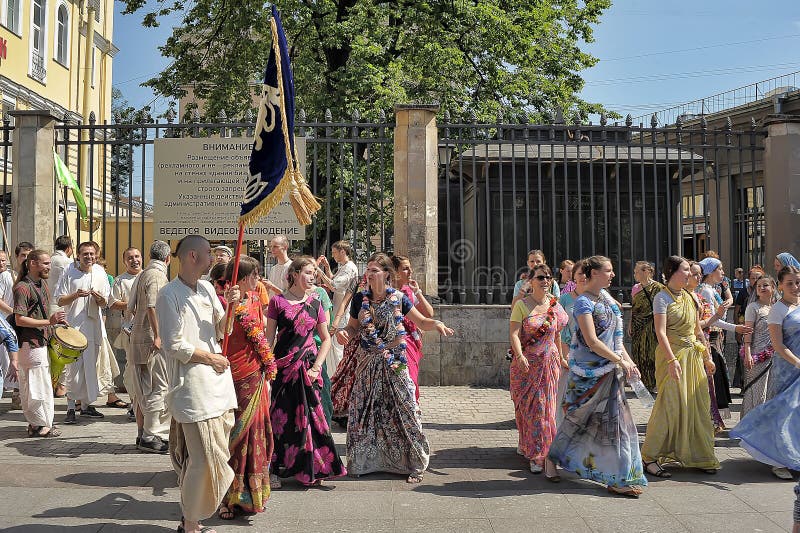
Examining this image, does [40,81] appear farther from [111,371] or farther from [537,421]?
[537,421]

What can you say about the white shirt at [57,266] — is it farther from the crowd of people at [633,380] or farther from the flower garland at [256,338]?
the crowd of people at [633,380]

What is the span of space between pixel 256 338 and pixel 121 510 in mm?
1526

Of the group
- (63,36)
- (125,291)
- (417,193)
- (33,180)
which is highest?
(63,36)

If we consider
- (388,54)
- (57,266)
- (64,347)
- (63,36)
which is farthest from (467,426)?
(63,36)

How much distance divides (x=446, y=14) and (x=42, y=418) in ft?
41.8

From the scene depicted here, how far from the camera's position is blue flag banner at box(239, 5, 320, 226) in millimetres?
4633

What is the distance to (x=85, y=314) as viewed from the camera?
26.4 ft

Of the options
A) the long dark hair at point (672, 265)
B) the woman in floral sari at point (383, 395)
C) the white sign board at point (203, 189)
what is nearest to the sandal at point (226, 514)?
the woman in floral sari at point (383, 395)

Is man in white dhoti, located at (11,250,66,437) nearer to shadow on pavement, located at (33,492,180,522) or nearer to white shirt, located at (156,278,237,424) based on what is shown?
shadow on pavement, located at (33,492,180,522)

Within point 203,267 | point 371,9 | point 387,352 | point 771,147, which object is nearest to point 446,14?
point 371,9

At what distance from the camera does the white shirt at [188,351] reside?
4148mm

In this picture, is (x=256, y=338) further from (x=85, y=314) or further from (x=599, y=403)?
(x=85, y=314)

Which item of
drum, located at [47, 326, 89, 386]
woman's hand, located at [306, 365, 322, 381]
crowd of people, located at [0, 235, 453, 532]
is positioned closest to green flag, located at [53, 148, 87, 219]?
crowd of people, located at [0, 235, 453, 532]

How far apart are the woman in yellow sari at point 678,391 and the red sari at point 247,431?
3.19 metres
